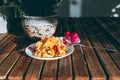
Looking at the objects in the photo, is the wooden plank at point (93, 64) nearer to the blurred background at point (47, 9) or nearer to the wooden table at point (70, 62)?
the wooden table at point (70, 62)

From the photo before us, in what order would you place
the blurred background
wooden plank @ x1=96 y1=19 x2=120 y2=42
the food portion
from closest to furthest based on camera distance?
1. the food portion
2. the blurred background
3. wooden plank @ x1=96 y1=19 x2=120 y2=42

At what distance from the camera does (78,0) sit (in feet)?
10.6

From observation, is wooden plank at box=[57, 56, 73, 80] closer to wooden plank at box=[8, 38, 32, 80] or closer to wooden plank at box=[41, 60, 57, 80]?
wooden plank at box=[41, 60, 57, 80]

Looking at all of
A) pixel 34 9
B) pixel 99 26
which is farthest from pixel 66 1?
pixel 34 9

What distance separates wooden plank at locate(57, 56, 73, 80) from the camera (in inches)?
41.2

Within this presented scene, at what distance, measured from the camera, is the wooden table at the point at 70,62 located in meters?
1.06

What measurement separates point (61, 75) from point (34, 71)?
0.46ft

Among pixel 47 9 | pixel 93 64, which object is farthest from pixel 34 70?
pixel 47 9

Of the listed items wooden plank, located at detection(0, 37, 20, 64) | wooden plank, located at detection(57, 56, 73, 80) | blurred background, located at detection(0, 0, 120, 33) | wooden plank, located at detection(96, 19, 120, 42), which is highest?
blurred background, located at detection(0, 0, 120, 33)

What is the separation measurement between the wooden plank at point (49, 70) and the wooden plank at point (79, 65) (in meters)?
0.10

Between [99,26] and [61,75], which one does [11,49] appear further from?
[99,26]

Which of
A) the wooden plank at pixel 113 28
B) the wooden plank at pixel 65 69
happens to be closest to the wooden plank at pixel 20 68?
the wooden plank at pixel 65 69

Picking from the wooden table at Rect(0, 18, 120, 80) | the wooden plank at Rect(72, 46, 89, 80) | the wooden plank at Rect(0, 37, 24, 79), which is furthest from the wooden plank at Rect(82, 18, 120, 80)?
the wooden plank at Rect(0, 37, 24, 79)

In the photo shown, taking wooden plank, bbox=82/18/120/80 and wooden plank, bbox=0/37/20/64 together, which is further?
wooden plank, bbox=0/37/20/64
